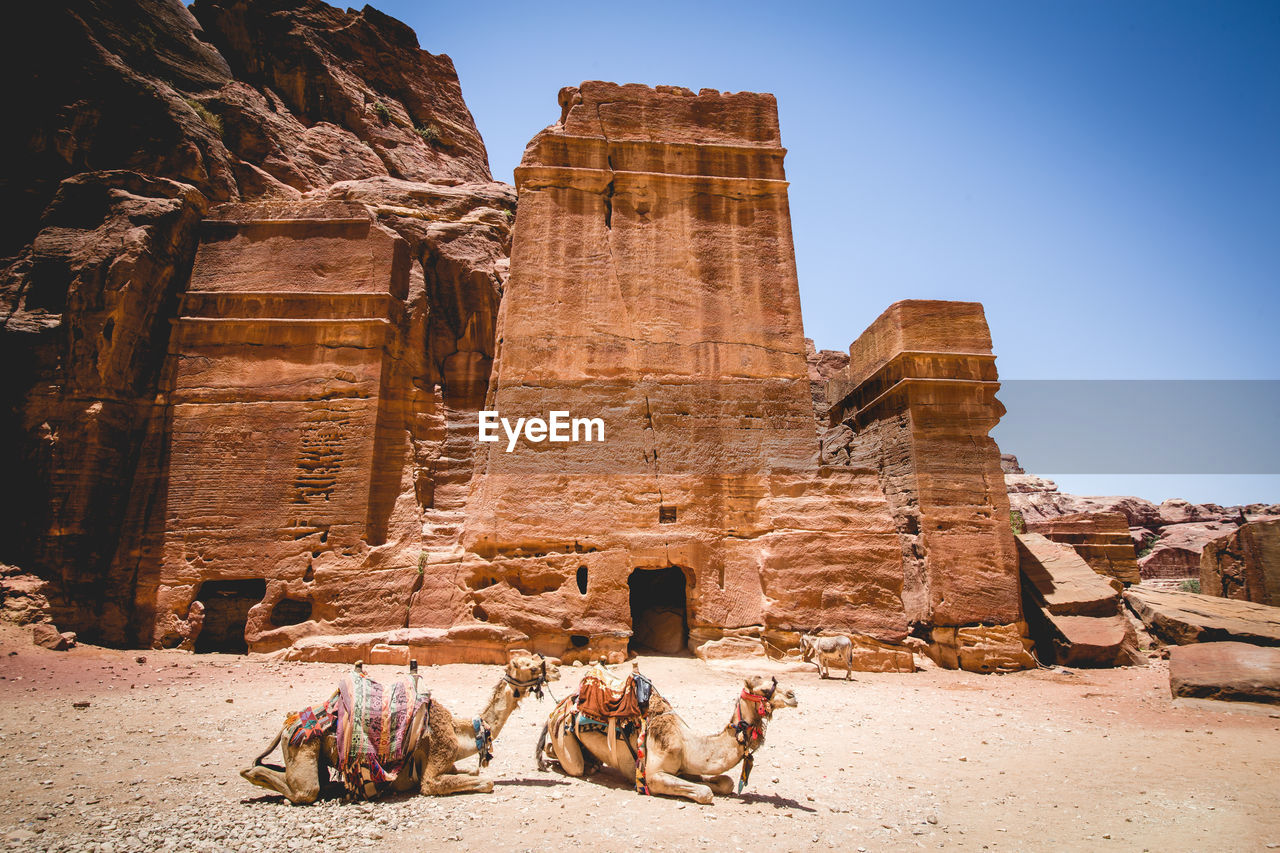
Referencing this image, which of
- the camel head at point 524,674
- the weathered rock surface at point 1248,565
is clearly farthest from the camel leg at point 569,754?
the weathered rock surface at point 1248,565

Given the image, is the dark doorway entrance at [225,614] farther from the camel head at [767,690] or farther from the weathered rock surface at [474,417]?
the camel head at [767,690]

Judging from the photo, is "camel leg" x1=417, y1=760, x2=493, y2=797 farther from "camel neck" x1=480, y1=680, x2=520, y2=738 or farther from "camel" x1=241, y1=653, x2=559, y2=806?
"camel neck" x1=480, y1=680, x2=520, y2=738

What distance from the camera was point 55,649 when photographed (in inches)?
309

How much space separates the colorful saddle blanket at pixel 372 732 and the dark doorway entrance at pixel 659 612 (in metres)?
4.72

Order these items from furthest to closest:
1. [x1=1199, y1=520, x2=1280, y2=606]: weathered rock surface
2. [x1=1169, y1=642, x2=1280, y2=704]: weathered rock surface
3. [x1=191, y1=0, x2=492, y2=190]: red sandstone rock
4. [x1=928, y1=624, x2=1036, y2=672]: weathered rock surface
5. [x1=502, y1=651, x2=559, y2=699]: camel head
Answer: [x1=191, y1=0, x2=492, y2=190]: red sandstone rock, [x1=1199, y1=520, x2=1280, y2=606]: weathered rock surface, [x1=928, y1=624, x2=1036, y2=672]: weathered rock surface, [x1=1169, y1=642, x2=1280, y2=704]: weathered rock surface, [x1=502, y1=651, x2=559, y2=699]: camel head

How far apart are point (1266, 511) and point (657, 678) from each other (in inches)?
1342

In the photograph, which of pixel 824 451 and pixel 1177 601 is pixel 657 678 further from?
pixel 1177 601

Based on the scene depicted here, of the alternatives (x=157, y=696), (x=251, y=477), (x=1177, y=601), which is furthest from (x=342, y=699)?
(x=1177, y=601)

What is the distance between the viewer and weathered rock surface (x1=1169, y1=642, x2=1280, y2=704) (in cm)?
695

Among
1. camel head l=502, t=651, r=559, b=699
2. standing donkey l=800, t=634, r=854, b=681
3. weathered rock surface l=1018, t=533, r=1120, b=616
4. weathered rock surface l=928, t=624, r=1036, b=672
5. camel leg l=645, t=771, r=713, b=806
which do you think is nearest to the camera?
camel leg l=645, t=771, r=713, b=806

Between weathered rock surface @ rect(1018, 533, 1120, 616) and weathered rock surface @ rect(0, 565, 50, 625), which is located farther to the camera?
weathered rock surface @ rect(1018, 533, 1120, 616)

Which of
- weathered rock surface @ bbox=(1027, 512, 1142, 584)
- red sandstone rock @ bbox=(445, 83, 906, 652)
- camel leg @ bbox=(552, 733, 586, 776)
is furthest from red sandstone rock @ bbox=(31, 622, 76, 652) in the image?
weathered rock surface @ bbox=(1027, 512, 1142, 584)

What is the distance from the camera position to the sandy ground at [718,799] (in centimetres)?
339

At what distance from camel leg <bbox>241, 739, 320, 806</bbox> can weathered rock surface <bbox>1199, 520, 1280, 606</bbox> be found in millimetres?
13684
